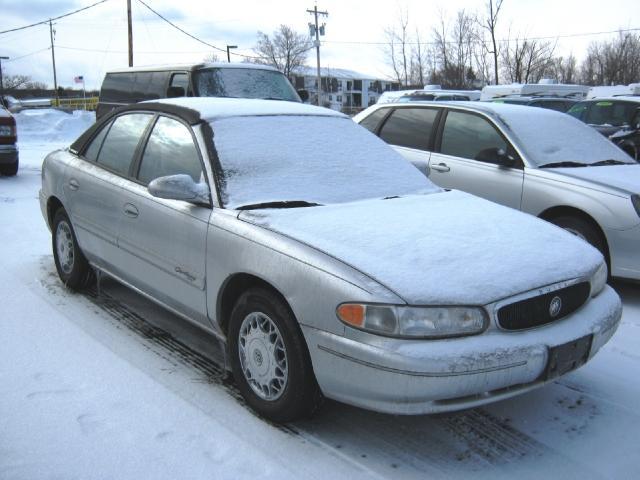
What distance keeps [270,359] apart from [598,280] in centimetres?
163

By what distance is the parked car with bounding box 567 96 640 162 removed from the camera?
1134 cm

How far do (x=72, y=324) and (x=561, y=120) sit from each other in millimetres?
4745

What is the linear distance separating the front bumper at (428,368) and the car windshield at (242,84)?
307 inches

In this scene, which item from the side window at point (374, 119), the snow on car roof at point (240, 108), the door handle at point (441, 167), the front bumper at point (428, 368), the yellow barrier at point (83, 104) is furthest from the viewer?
the yellow barrier at point (83, 104)

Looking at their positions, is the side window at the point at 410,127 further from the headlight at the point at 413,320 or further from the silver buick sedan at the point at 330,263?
the headlight at the point at 413,320

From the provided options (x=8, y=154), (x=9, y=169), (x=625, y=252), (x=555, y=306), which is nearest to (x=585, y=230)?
(x=625, y=252)

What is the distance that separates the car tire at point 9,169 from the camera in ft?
37.3

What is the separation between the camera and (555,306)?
2.81m

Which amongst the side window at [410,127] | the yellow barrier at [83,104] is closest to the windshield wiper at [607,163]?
the side window at [410,127]

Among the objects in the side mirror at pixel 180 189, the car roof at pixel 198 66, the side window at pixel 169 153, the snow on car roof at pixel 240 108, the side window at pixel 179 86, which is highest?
the car roof at pixel 198 66

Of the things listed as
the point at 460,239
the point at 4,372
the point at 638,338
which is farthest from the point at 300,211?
the point at 638,338

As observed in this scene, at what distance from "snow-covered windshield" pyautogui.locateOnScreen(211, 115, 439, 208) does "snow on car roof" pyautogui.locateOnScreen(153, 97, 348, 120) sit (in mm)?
52

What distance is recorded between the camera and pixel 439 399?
8.30 ft

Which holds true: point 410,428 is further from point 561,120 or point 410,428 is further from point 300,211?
point 561,120
